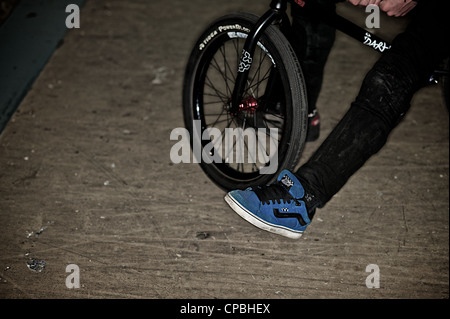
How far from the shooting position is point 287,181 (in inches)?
73.5

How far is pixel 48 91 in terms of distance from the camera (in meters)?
2.95

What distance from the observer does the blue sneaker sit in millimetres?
1849

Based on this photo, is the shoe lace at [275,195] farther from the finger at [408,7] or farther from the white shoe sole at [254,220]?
the finger at [408,7]

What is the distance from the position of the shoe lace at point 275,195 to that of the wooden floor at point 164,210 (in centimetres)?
35

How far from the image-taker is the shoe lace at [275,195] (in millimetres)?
1853

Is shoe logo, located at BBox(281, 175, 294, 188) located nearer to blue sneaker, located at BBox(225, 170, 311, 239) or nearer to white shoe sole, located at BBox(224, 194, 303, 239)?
blue sneaker, located at BBox(225, 170, 311, 239)

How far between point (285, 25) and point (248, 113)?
0.49m

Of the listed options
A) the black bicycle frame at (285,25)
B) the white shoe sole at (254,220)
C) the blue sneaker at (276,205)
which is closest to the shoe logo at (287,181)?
the blue sneaker at (276,205)

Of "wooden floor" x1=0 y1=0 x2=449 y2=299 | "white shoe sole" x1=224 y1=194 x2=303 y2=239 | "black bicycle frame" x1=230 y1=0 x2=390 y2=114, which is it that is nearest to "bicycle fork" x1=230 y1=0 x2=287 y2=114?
"black bicycle frame" x1=230 y1=0 x2=390 y2=114

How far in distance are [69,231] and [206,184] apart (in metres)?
0.81

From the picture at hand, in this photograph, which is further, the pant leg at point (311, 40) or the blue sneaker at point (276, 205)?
the pant leg at point (311, 40)

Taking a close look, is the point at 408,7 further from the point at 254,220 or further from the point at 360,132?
the point at 254,220

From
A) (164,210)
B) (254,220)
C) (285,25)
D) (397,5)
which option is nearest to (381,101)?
(397,5)

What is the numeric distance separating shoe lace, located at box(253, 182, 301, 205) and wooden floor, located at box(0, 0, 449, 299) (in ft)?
1.14
